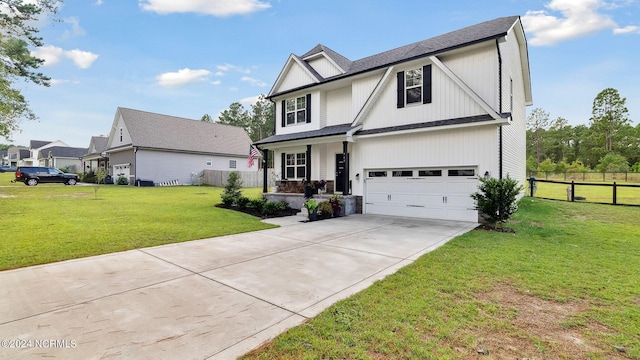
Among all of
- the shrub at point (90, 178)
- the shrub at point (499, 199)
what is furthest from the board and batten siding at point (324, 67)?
the shrub at point (90, 178)

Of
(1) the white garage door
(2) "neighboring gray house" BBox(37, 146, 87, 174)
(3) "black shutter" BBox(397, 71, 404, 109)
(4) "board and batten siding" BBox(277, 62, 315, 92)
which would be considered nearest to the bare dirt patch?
(1) the white garage door

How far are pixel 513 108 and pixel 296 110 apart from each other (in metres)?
10.9

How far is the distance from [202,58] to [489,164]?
70.6 feet

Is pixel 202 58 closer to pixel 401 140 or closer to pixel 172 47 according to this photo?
pixel 172 47

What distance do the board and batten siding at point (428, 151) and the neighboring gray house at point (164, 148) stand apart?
2138cm

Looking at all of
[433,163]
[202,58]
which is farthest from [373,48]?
[202,58]

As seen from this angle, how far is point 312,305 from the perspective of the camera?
367cm

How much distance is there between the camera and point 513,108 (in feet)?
43.4

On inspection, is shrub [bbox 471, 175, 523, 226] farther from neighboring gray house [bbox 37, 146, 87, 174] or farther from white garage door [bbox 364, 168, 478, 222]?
neighboring gray house [bbox 37, 146, 87, 174]

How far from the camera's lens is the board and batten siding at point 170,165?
26.0 m

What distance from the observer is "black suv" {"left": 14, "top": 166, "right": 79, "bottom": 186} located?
74.5ft

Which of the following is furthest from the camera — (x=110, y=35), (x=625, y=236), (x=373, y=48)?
(x=373, y=48)

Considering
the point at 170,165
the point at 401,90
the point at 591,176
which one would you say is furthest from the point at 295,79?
the point at 591,176

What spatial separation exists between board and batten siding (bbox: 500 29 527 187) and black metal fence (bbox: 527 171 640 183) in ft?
83.8
